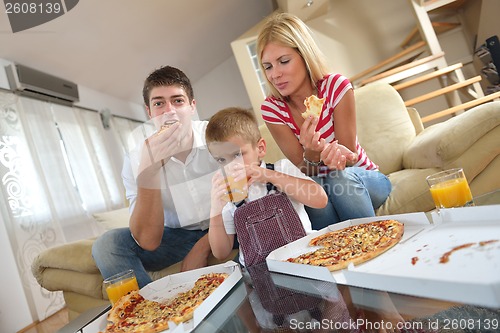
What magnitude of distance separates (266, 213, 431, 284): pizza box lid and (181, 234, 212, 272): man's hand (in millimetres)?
579

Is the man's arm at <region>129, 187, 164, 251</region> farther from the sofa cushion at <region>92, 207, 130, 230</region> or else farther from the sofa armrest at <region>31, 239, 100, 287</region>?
the sofa cushion at <region>92, 207, 130, 230</region>

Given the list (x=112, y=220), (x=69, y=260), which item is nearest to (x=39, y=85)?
(x=112, y=220)

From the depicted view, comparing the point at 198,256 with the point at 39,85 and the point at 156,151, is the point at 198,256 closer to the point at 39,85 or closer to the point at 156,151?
the point at 156,151

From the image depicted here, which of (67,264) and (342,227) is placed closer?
(342,227)

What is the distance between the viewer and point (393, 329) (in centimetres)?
43

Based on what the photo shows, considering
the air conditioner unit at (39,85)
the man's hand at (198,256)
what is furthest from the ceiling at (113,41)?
the man's hand at (198,256)

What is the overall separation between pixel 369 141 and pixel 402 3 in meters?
2.99

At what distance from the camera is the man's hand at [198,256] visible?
1341mm

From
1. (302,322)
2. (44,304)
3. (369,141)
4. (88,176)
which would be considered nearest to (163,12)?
(88,176)

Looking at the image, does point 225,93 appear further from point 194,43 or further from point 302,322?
point 302,322

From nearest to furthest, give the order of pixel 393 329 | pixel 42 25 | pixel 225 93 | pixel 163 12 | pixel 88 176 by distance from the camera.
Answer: pixel 393 329
pixel 42 25
pixel 163 12
pixel 88 176
pixel 225 93

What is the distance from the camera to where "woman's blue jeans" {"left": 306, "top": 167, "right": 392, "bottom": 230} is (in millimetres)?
1215

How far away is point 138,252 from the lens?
1.39m

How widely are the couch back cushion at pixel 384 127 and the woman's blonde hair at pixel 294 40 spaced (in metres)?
0.60
